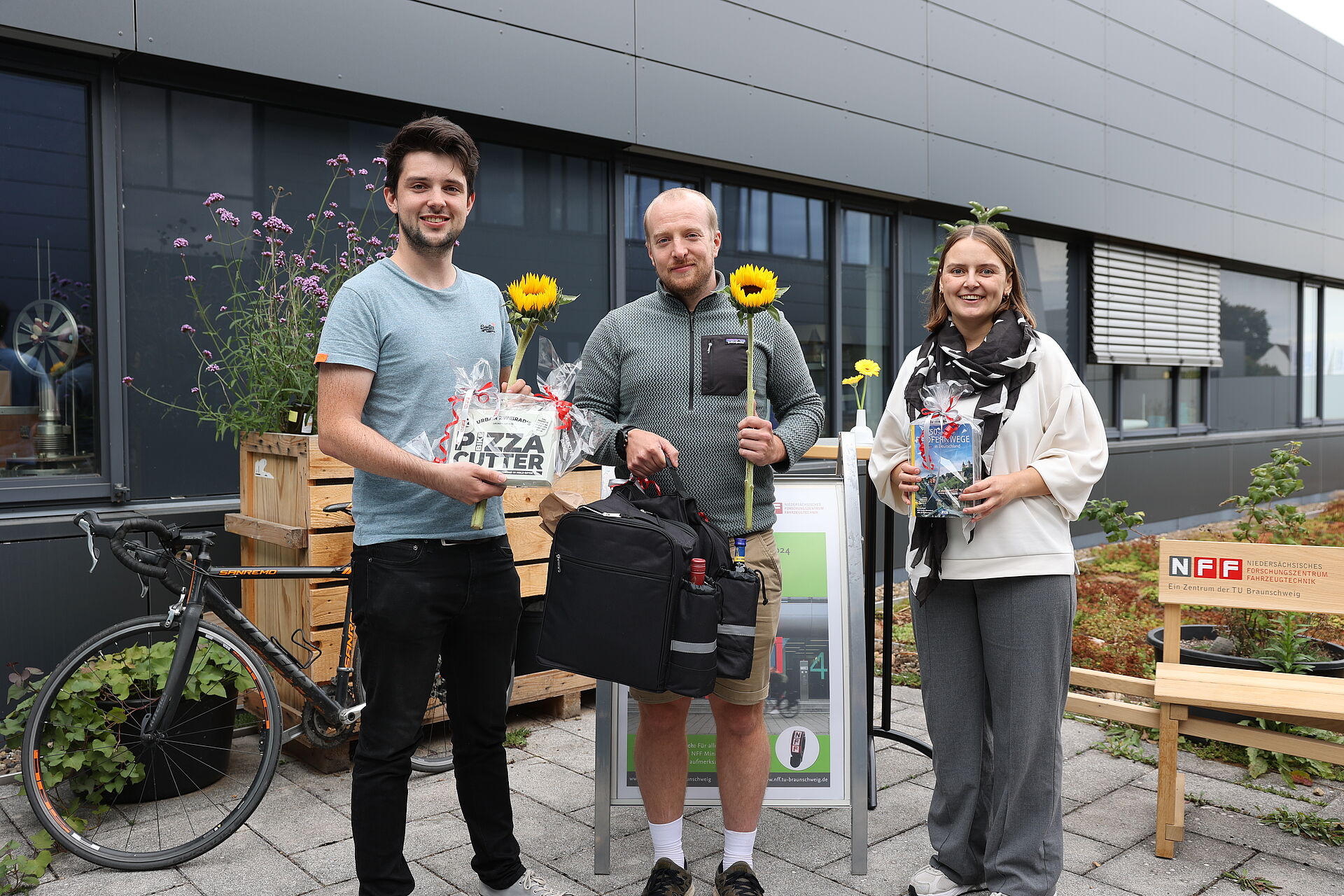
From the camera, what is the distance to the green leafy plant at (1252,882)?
302 centimetres

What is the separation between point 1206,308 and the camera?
471 inches

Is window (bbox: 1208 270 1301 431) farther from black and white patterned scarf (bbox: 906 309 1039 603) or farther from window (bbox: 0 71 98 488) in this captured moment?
window (bbox: 0 71 98 488)

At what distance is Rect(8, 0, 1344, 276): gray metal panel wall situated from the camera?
5.23 m

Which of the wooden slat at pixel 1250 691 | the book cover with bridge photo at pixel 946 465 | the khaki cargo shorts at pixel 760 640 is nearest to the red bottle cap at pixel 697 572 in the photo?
the khaki cargo shorts at pixel 760 640

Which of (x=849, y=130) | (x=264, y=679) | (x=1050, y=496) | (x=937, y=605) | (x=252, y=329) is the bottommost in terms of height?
(x=264, y=679)

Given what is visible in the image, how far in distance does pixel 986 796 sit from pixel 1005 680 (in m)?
0.48

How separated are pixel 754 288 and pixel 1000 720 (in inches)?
56.9

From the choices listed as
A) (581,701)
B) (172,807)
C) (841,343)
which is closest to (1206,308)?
(841,343)

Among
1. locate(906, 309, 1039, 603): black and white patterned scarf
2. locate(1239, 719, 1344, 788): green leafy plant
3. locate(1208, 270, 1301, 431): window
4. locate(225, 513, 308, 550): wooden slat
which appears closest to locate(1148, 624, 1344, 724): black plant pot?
locate(1239, 719, 1344, 788): green leafy plant

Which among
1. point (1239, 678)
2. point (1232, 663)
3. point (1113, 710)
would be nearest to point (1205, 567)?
point (1239, 678)

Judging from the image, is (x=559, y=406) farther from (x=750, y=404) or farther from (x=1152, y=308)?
(x=1152, y=308)

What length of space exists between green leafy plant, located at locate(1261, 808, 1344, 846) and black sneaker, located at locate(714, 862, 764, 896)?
201 cm

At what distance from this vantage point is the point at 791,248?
7648 millimetres

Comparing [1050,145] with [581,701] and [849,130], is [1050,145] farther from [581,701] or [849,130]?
[581,701]
